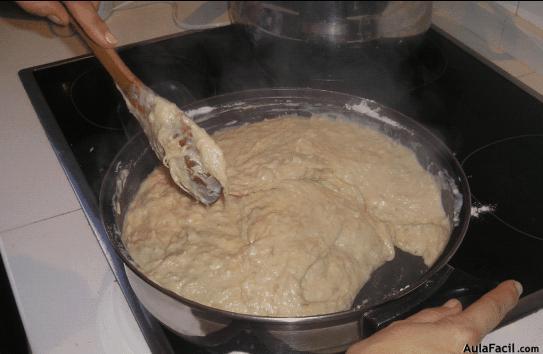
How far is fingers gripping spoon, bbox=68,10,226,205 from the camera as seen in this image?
102 centimetres

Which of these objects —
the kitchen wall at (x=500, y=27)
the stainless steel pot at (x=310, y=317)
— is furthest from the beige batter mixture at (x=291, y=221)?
the kitchen wall at (x=500, y=27)

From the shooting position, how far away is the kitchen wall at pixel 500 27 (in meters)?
1.61

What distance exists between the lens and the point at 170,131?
3.39ft

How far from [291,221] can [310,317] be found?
359 mm

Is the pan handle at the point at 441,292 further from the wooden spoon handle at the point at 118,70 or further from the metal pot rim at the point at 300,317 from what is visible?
the wooden spoon handle at the point at 118,70

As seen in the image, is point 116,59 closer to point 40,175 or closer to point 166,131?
point 166,131

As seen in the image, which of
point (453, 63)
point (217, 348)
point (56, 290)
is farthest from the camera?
point (453, 63)

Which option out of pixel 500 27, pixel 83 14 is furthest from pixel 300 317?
pixel 500 27

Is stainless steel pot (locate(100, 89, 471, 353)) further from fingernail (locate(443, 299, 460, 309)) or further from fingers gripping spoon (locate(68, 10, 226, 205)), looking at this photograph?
fingers gripping spoon (locate(68, 10, 226, 205))

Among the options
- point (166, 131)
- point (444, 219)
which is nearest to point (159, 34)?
point (166, 131)

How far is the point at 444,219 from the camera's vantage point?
47.4 inches

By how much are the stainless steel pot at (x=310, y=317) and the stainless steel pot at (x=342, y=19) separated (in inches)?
12.6

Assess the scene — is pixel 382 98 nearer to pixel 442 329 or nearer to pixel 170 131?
pixel 170 131

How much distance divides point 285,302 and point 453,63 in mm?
1052
